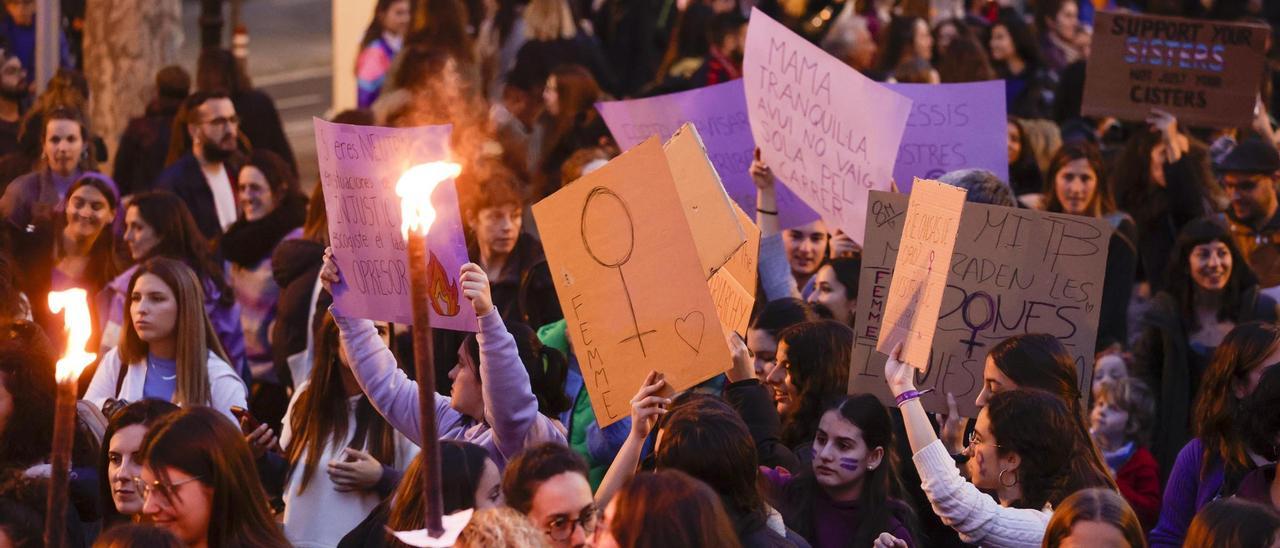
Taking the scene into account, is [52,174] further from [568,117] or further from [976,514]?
[976,514]

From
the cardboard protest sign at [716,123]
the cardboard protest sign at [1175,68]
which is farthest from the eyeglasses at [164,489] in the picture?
the cardboard protest sign at [1175,68]

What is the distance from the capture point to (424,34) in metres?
12.0

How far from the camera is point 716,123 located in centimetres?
805

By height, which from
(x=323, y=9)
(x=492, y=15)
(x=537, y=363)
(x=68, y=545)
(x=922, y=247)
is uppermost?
(x=323, y=9)

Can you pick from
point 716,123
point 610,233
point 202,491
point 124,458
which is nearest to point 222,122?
point 716,123

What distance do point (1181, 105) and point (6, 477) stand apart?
6.36 metres

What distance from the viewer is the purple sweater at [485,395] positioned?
5.38 metres

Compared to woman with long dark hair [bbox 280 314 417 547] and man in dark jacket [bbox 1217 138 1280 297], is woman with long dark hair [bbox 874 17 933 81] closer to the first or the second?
man in dark jacket [bbox 1217 138 1280 297]

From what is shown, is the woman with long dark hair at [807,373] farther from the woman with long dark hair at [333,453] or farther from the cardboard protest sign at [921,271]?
the woman with long dark hair at [333,453]

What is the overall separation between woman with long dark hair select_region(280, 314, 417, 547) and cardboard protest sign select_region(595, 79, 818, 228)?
2.14m

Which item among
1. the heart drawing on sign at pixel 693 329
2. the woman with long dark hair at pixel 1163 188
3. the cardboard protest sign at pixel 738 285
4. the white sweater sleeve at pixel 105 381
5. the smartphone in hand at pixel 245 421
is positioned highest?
the woman with long dark hair at pixel 1163 188

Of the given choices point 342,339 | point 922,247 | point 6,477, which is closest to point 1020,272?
point 922,247

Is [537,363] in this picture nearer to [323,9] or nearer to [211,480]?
[211,480]

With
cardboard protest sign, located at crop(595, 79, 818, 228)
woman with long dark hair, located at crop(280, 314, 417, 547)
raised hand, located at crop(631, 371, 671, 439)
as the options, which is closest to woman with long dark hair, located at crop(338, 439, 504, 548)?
raised hand, located at crop(631, 371, 671, 439)
